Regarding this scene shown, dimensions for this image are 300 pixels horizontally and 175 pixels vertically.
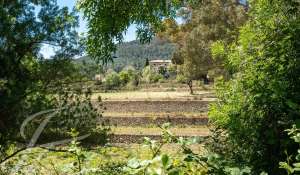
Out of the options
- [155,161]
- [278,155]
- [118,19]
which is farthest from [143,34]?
[155,161]

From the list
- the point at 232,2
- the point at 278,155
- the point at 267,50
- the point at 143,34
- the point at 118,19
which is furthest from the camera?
the point at 232,2

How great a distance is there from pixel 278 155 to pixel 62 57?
863cm

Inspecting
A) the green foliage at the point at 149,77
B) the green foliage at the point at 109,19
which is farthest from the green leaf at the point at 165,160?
the green foliage at the point at 149,77

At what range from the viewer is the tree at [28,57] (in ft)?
36.8

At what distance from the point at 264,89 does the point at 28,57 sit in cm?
823

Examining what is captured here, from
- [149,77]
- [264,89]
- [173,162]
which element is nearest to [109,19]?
[264,89]

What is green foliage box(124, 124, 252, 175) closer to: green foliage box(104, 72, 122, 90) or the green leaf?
the green leaf

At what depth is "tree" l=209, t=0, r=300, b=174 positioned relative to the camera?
16.5 feet

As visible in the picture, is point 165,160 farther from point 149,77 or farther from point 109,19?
point 149,77

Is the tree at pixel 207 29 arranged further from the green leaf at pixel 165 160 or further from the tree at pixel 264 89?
the green leaf at pixel 165 160

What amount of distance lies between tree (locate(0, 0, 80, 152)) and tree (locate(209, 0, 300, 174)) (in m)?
6.44

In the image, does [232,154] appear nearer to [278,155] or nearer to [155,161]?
[278,155]

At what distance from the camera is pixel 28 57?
1223cm

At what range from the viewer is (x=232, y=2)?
130 feet
